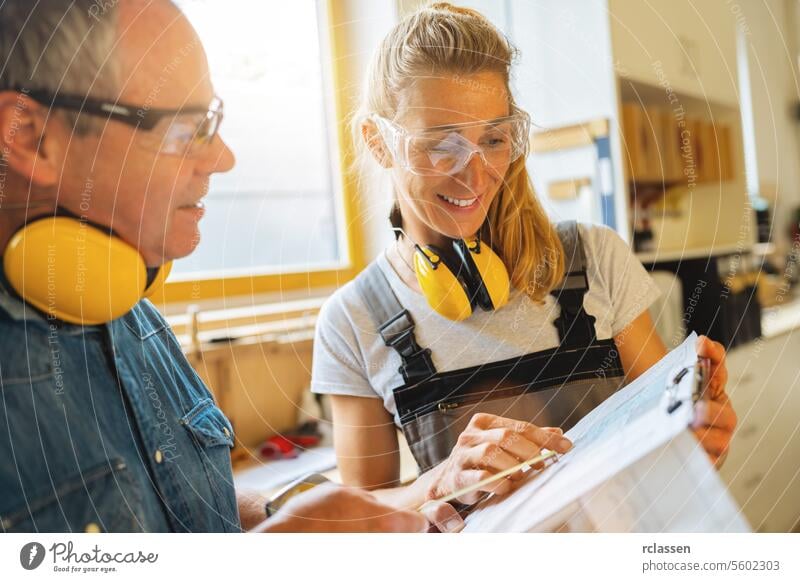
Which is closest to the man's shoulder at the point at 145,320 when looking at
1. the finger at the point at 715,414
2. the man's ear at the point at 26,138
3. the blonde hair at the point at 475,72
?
the man's ear at the point at 26,138

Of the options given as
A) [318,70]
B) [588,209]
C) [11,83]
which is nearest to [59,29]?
[11,83]

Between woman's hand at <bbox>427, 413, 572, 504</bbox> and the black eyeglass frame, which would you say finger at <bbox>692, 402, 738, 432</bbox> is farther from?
the black eyeglass frame

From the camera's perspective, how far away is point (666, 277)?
1.92ft

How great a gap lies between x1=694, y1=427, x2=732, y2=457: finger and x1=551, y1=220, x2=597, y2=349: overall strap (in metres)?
0.11

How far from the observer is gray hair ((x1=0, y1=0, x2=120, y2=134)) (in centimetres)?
55

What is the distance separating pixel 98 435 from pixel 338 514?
0.22 meters

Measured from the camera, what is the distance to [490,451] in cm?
56

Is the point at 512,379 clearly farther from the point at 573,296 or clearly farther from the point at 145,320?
the point at 145,320

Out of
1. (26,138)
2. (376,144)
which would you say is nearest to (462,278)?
(376,144)

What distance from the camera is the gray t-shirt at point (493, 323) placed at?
0.59 m

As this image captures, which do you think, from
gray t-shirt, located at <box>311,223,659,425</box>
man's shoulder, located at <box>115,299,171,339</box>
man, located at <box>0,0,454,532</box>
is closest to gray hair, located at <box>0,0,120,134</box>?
man, located at <box>0,0,454,532</box>
